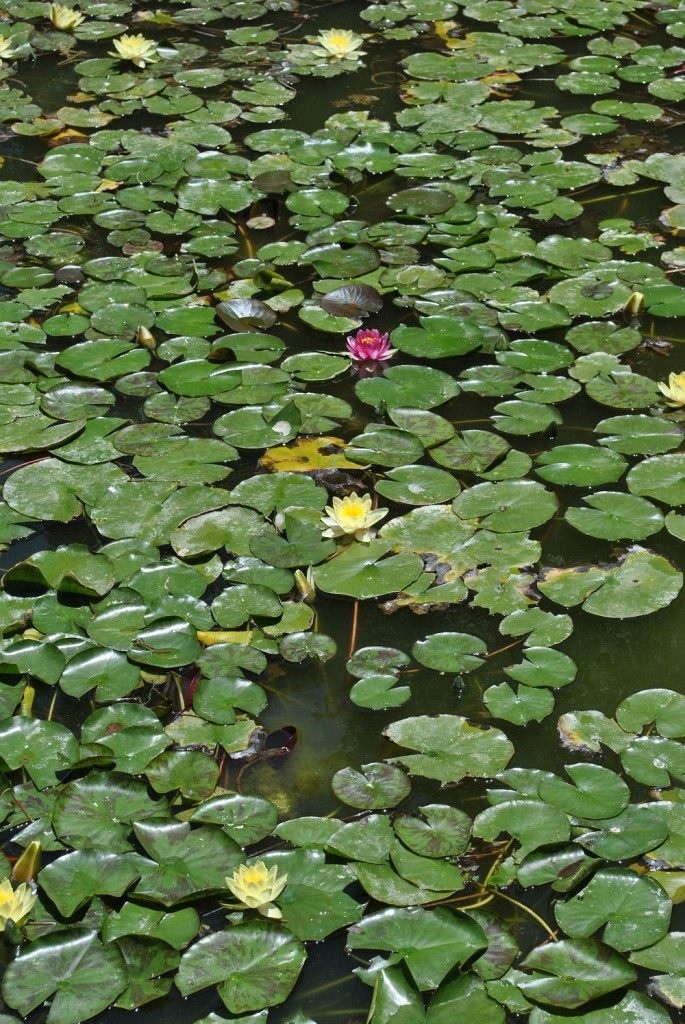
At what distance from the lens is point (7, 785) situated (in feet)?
6.72

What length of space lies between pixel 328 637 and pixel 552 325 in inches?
53.8

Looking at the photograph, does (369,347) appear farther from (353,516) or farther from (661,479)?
(661,479)

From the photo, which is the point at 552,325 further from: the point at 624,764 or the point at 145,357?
the point at 624,764

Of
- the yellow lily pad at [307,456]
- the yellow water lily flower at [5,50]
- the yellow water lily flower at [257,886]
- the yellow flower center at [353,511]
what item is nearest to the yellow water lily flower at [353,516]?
the yellow flower center at [353,511]

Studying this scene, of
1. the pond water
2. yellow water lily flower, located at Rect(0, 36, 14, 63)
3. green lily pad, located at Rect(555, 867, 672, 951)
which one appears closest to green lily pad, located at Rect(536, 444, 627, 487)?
the pond water

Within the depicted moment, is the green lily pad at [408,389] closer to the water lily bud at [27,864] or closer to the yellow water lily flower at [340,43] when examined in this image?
the water lily bud at [27,864]

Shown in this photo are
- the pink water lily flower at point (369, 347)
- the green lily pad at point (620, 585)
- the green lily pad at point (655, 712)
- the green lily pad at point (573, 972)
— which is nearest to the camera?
the green lily pad at point (573, 972)

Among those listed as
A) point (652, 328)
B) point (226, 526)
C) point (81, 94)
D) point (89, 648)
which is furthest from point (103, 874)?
point (81, 94)

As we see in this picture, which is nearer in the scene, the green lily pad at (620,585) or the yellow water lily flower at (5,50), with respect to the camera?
the green lily pad at (620,585)

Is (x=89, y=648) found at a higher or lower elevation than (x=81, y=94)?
lower

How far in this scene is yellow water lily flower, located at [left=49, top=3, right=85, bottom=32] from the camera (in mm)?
5184

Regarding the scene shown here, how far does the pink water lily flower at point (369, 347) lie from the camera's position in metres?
3.07

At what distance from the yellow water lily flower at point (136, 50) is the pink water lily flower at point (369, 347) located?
95.0 inches

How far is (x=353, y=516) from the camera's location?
2502 millimetres
